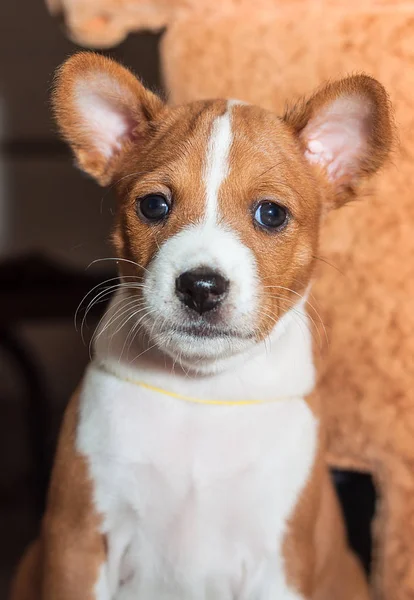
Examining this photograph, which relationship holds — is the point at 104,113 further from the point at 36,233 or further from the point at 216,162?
the point at 36,233

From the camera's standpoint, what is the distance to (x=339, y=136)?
214 cm

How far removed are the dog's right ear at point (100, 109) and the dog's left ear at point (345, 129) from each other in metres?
0.37

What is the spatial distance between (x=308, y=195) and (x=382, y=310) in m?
0.48

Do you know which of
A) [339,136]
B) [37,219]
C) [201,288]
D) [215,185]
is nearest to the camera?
[201,288]

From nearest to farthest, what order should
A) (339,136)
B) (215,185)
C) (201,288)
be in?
(201,288) < (215,185) < (339,136)

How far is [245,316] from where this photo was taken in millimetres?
1838

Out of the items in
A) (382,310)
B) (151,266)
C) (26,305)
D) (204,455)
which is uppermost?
(151,266)

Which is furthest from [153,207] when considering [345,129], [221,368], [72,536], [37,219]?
[37,219]

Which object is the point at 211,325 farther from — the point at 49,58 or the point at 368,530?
the point at 49,58

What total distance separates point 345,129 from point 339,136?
0.03 m

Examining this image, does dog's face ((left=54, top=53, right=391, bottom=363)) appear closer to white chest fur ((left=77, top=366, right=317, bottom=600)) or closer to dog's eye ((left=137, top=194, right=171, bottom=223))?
dog's eye ((left=137, top=194, right=171, bottom=223))

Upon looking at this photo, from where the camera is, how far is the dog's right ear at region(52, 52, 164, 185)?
2076 mm

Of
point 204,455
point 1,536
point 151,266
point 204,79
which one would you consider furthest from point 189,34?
point 1,536

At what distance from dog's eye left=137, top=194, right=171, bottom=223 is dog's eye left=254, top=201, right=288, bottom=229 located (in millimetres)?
206
